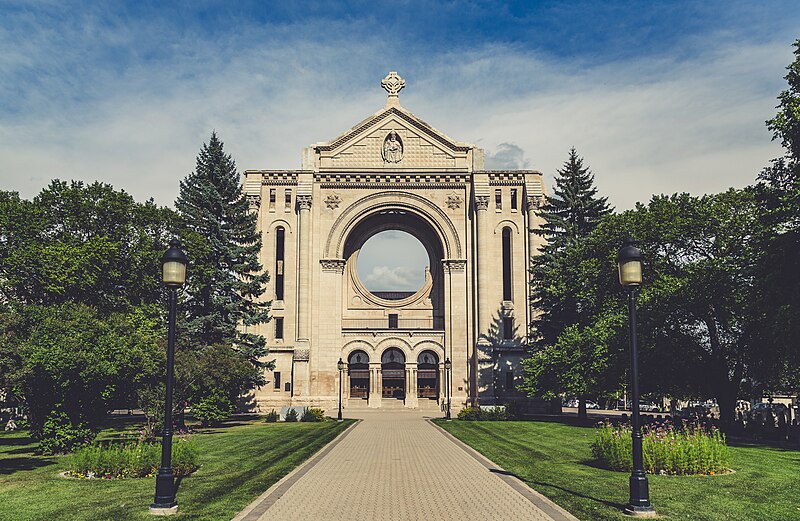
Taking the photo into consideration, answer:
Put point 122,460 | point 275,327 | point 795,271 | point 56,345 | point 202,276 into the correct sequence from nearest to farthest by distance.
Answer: point 122,460
point 56,345
point 795,271
point 202,276
point 275,327

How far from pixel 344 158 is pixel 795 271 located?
4115cm

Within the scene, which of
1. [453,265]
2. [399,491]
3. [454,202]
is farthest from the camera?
[454,202]

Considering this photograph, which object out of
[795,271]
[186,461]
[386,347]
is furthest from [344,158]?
[186,461]

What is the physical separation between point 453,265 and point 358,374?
13.6 m

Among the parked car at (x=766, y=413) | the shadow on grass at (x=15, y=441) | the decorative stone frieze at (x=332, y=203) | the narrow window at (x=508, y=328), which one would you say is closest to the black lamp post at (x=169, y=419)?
the shadow on grass at (x=15, y=441)

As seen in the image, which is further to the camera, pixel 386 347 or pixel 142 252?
pixel 386 347

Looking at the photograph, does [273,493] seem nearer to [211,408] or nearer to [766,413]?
[211,408]

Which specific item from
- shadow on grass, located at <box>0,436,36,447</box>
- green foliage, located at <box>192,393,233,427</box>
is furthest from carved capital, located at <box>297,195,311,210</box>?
shadow on grass, located at <box>0,436,36,447</box>

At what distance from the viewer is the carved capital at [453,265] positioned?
2345 inches

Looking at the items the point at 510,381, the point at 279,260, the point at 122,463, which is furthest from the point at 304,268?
the point at 122,463

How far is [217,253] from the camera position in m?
43.6

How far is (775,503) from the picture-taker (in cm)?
1334

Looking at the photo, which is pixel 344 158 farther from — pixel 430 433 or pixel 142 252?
pixel 430 433

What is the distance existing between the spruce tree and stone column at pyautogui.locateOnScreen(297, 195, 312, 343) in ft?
31.5
